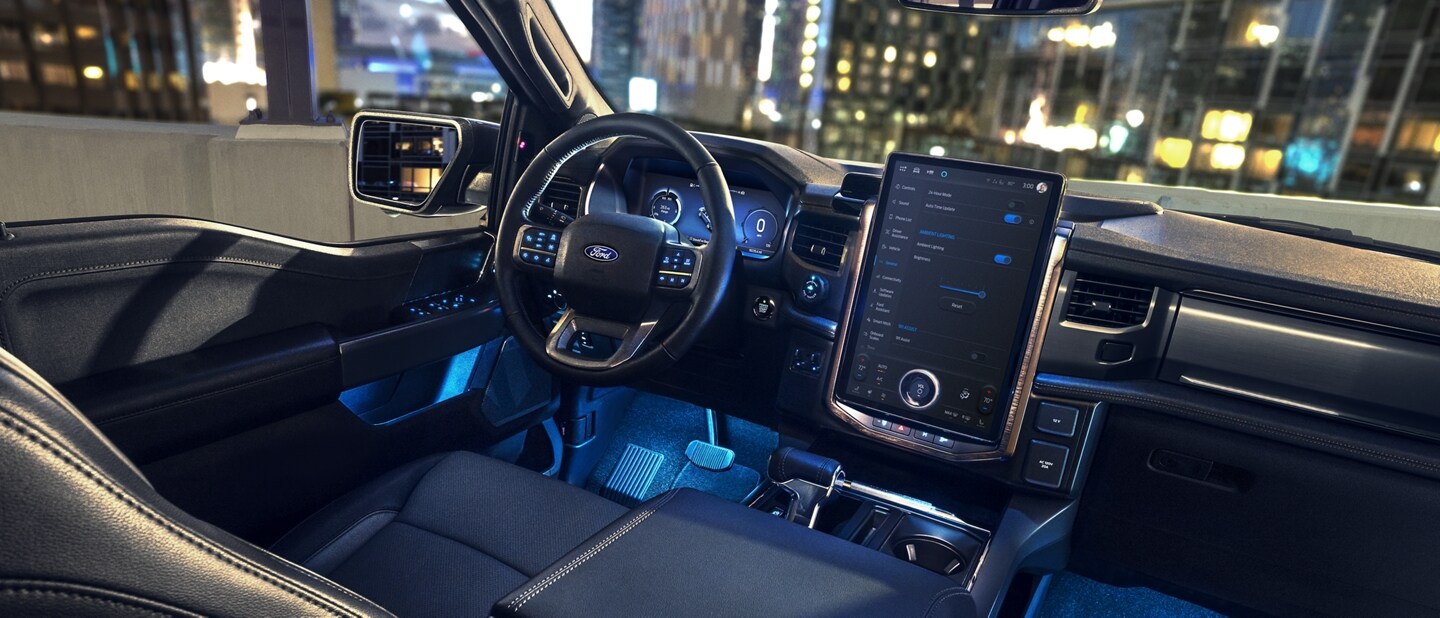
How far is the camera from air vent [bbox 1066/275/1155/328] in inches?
67.7

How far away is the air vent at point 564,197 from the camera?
7.26 feet

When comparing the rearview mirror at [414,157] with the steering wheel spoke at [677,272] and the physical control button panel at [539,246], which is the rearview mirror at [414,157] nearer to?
the physical control button panel at [539,246]

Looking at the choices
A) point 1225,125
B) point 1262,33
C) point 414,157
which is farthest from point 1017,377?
point 1225,125

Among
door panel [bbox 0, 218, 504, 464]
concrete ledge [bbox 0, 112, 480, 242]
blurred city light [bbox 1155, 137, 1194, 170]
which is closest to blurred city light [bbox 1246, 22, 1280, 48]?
blurred city light [bbox 1155, 137, 1194, 170]

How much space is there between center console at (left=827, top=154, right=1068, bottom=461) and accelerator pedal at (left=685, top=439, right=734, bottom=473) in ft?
2.24

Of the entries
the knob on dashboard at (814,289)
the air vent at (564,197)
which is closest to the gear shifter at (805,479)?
the knob on dashboard at (814,289)

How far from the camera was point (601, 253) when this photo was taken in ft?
5.81

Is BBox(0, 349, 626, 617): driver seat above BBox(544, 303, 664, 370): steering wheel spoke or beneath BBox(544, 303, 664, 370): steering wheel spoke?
above

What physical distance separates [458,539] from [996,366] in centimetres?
117

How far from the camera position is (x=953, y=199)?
5.80ft

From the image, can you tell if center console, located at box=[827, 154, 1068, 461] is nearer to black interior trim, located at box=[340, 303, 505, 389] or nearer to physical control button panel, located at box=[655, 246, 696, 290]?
physical control button panel, located at box=[655, 246, 696, 290]

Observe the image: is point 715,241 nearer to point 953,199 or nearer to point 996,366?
point 953,199

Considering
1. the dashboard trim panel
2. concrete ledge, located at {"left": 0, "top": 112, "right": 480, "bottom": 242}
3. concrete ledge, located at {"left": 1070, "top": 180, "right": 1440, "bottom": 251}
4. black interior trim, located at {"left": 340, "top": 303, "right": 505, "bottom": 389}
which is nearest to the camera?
the dashboard trim panel

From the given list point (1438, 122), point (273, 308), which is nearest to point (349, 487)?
point (273, 308)
